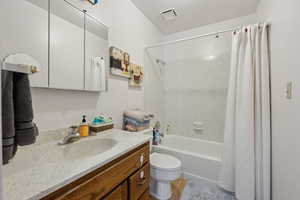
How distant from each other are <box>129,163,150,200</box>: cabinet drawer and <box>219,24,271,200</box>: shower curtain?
1.05 meters

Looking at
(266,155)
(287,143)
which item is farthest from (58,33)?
(266,155)

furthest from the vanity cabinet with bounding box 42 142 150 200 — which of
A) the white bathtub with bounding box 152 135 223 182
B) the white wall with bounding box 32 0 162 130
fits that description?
the white bathtub with bounding box 152 135 223 182

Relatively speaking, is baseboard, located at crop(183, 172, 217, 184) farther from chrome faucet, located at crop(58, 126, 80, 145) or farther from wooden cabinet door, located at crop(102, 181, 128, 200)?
chrome faucet, located at crop(58, 126, 80, 145)

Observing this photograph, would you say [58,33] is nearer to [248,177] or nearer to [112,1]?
[112,1]

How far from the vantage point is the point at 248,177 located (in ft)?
4.50

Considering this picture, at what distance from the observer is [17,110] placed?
18.1 inches

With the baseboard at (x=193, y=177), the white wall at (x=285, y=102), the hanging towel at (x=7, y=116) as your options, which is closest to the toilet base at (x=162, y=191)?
the baseboard at (x=193, y=177)

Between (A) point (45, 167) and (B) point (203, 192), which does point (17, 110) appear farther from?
(B) point (203, 192)

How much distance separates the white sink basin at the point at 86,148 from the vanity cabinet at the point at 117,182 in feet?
0.75

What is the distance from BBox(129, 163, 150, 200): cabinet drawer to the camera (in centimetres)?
92

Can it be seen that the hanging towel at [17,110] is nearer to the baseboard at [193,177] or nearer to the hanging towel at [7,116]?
the hanging towel at [7,116]

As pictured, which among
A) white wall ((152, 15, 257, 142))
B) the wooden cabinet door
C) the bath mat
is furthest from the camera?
white wall ((152, 15, 257, 142))

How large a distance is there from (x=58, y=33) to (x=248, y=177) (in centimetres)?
222

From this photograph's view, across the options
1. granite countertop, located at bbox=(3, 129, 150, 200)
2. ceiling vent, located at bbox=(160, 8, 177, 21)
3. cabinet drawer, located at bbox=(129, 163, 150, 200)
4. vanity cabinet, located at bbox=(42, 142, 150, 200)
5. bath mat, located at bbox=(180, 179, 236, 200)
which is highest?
ceiling vent, located at bbox=(160, 8, 177, 21)
